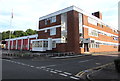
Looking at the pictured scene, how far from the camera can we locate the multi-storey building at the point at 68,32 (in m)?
30.0

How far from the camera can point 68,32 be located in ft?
101

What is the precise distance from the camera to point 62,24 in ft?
105

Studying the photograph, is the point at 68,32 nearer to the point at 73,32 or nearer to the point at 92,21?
the point at 73,32

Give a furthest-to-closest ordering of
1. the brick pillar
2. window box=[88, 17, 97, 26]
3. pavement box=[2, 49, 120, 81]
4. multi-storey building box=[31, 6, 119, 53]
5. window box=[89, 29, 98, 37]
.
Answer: window box=[88, 17, 97, 26]
window box=[89, 29, 98, 37]
multi-storey building box=[31, 6, 119, 53]
the brick pillar
pavement box=[2, 49, 120, 81]

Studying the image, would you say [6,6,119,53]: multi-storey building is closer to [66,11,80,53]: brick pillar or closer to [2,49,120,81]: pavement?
[66,11,80,53]: brick pillar

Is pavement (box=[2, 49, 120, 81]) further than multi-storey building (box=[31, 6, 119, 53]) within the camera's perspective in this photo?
No

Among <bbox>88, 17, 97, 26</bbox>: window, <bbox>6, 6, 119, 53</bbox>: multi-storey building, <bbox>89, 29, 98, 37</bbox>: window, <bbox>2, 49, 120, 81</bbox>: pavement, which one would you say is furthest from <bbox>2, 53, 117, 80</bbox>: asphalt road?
<bbox>88, 17, 97, 26</bbox>: window

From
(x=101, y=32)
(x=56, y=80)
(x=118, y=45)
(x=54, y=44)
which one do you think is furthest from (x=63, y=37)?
(x=118, y=45)

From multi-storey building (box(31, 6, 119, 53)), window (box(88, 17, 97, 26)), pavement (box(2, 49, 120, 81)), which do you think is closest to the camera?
pavement (box(2, 49, 120, 81))

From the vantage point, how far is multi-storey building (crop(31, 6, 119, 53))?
2998cm

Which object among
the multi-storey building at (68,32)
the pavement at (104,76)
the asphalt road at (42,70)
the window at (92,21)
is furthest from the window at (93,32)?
the pavement at (104,76)

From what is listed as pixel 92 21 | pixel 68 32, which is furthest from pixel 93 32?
pixel 68 32

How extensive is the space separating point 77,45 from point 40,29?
51.5 feet

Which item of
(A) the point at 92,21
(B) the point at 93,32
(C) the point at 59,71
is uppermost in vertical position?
(A) the point at 92,21
